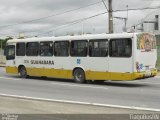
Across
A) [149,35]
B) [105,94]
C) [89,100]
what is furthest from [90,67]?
[89,100]

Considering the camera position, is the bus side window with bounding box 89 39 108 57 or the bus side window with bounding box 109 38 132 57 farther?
the bus side window with bounding box 89 39 108 57

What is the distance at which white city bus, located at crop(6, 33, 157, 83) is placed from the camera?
64.4ft

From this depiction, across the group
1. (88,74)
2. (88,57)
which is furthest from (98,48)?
(88,74)

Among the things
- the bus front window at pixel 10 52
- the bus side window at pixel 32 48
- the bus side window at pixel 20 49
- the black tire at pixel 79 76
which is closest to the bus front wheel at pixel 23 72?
the bus side window at pixel 20 49

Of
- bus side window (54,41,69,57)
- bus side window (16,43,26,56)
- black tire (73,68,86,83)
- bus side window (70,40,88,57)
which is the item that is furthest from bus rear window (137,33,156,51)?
bus side window (16,43,26,56)

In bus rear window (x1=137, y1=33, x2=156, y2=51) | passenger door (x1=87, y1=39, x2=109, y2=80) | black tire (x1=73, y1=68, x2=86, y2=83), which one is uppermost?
bus rear window (x1=137, y1=33, x2=156, y2=51)

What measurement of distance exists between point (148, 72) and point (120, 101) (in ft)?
21.1

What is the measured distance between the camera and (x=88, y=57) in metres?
21.6

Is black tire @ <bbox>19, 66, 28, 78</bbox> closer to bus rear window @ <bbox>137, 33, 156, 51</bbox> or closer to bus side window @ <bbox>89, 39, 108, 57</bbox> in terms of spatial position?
bus side window @ <bbox>89, 39, 108, 57</bbox>

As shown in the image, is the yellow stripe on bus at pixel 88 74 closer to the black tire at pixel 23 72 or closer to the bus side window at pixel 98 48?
the black tire at pixel 23 72

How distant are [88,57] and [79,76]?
1.29 meters

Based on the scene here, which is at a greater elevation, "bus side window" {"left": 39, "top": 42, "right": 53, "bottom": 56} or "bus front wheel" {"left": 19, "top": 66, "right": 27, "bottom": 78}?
"bus side window" {"left": 39, "top": 42, "right": 53, "bottom": 56}

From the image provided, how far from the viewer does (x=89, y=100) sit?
1430 centimetres

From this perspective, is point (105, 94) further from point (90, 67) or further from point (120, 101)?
point (90, 67)
